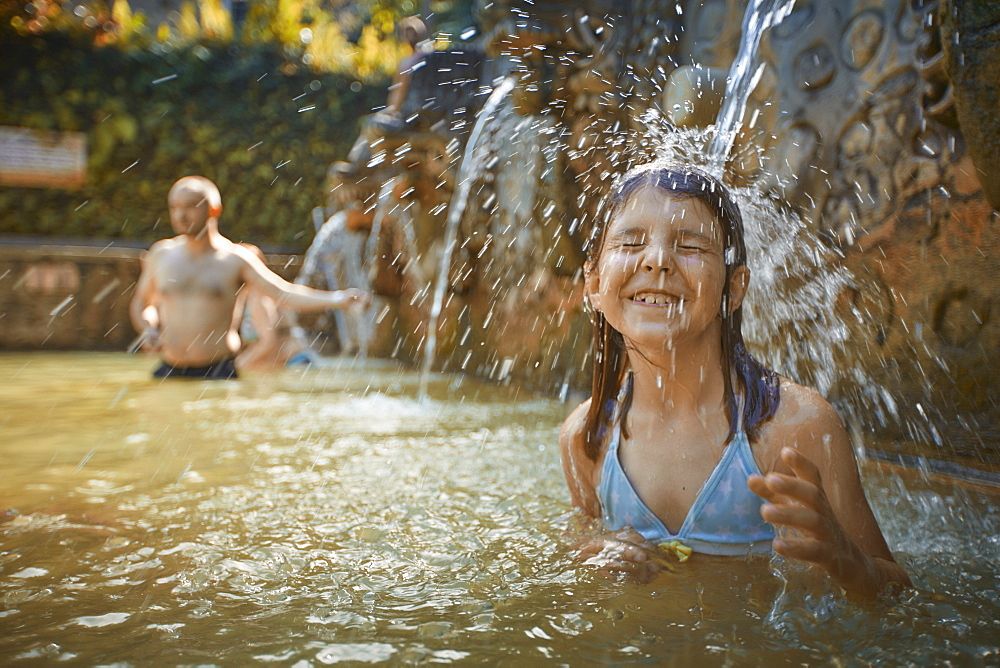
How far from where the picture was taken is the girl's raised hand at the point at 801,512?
47.8 inches

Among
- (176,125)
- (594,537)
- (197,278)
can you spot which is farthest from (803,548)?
(176,125)

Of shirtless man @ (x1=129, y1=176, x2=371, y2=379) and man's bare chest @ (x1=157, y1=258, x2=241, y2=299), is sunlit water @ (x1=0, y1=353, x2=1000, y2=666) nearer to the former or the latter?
shirtless man @ (x1=129, y1=176, x2=371, y2=379)

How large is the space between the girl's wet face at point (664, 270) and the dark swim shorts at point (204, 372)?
13.2ft

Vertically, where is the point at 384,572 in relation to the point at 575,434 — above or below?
below

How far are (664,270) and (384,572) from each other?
87 cm

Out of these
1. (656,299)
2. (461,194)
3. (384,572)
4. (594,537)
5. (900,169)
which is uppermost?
(461,194)

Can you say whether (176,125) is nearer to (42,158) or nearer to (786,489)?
(42,158)

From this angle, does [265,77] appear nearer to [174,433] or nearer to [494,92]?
[494,92]

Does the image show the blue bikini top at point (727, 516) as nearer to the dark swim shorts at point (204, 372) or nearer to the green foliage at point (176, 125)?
the dark swim shorts at point (204, 372)

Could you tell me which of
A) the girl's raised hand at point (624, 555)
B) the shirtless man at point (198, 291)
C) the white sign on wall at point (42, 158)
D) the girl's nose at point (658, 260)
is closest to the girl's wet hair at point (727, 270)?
the girl's nose at point (658, 260)

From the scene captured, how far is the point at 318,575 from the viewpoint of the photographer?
1.66 m

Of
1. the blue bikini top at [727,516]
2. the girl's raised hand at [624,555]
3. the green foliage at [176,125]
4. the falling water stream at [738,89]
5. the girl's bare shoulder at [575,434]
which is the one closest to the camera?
the girl's raised hand at [624,555]

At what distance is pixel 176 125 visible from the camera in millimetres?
11883

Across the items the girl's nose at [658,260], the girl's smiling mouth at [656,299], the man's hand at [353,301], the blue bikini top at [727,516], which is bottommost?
the blue bikini top at [727,516]
